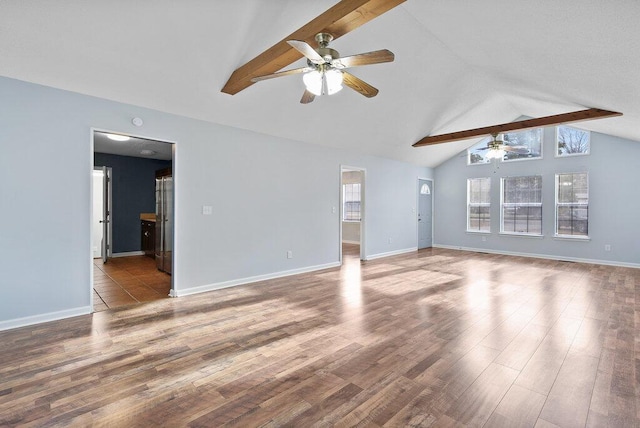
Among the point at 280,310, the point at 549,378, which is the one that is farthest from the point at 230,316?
the point at 549,378

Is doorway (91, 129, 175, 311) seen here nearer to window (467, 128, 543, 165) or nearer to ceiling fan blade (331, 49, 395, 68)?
ceiling fan blade (331, 49, 395, 68)

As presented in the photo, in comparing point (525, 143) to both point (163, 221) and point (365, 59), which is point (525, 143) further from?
point (163, 221)

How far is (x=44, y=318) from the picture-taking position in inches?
130

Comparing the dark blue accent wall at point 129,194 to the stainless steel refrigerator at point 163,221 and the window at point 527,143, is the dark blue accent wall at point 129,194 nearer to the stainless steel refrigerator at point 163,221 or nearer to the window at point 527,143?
the stainless steel refrigerator at point 163,221

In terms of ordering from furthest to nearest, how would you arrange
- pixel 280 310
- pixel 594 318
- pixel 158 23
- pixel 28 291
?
pixel 280 310
pixel 594 318
pixel 28 291
pixel 158 23

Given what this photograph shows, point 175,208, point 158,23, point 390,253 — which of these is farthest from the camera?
point 390,253

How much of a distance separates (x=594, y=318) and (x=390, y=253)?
4670 mm

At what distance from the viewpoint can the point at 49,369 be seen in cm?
238

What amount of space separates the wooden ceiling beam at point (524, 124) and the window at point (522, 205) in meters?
2.23

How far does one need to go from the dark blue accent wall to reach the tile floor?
0.83 m

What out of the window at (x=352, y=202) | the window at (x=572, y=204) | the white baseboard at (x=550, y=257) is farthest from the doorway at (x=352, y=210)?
the window at (x=572, y=204)

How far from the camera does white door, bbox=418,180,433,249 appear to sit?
9148mm

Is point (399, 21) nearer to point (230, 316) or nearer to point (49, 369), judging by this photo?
point (230, 316)

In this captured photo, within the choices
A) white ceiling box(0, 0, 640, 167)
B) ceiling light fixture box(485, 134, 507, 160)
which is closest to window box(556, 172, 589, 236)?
white ceiling box(0, 0, 640, 167)
